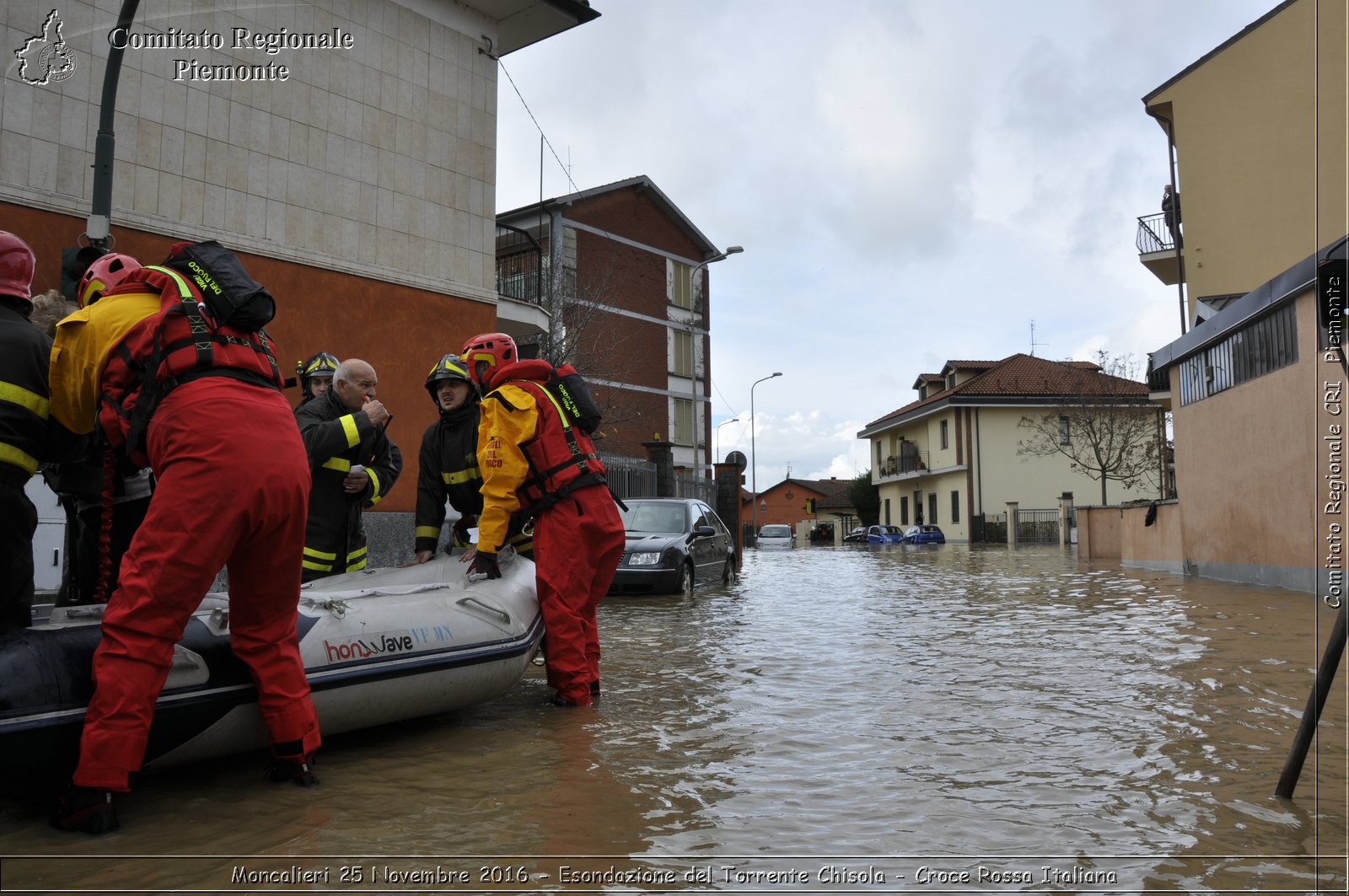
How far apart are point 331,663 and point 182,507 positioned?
1093mm

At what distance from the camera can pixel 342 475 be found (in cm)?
552

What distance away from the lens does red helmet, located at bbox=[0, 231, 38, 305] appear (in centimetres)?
370

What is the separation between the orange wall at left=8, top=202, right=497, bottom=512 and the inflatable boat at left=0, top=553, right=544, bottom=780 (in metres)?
7.79

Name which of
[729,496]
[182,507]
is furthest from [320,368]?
[729,496]

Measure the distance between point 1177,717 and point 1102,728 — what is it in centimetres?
48

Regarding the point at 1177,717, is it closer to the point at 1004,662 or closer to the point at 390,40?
the point at 1004,662

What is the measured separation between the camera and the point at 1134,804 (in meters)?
3.61

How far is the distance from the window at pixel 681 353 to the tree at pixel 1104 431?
1584cm

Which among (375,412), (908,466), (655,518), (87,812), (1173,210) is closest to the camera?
(87,812)

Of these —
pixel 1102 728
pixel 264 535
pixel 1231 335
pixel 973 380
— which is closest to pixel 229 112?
pixel 264 535

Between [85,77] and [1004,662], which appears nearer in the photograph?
[1004,662]

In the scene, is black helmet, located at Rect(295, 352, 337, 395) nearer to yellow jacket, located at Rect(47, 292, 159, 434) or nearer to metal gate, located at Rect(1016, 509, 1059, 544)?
yellow jacket, located at Rect(47, 292, 159, 434)

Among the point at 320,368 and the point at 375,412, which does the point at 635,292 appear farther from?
the point at 375,412

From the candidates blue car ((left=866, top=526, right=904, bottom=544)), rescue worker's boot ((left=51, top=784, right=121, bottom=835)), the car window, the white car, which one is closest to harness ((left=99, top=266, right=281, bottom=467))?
rescue worker's boot ((left=51, top=784, right=121, bottom=835))
